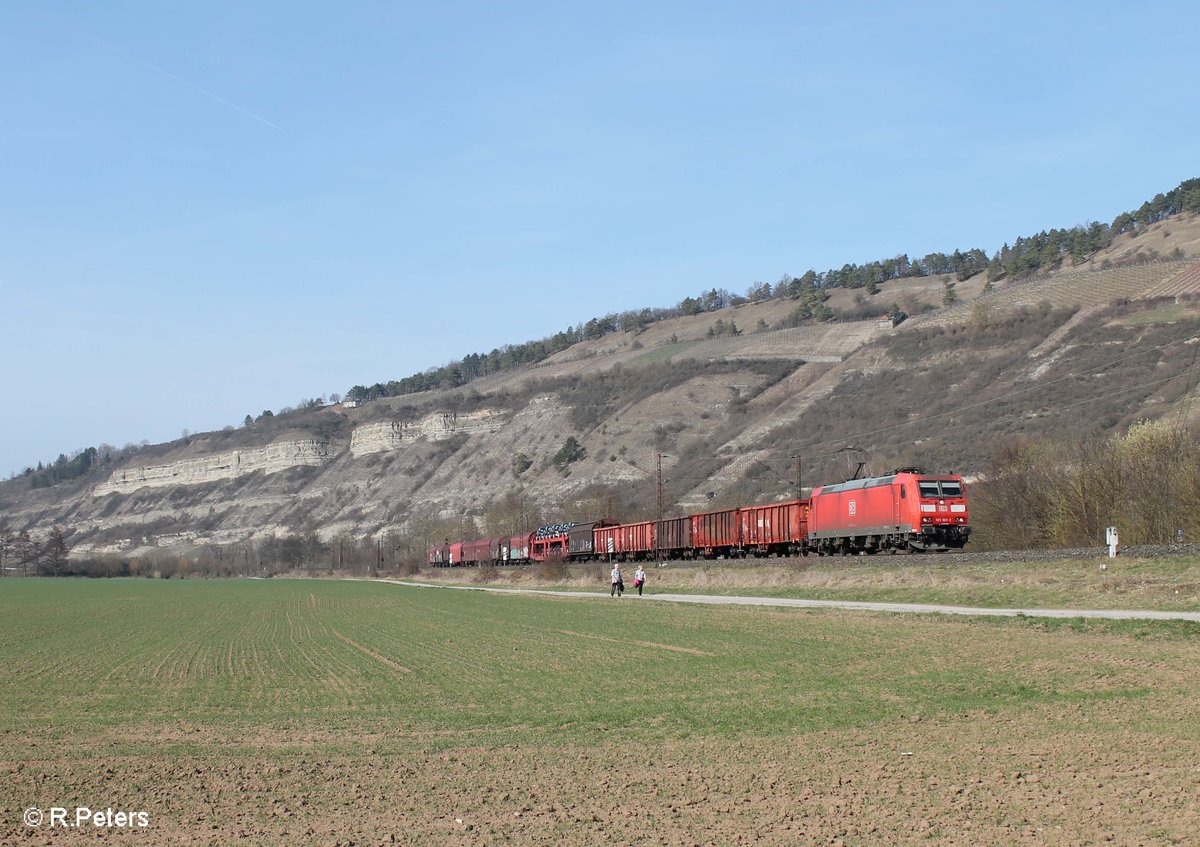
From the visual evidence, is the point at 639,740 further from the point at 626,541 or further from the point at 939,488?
the point at 626,541

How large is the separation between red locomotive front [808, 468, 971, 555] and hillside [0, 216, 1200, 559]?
14.2 m

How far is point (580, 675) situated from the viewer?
20922 millimetres

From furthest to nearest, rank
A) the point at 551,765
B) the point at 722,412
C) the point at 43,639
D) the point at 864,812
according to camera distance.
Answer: the point at 722,412, the point at 43,639, the point at 551,765, the point at 864,812

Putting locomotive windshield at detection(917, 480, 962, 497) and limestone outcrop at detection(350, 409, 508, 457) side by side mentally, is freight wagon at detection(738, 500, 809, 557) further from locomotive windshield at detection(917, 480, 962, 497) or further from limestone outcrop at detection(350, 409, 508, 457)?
limestone outcrop at detection(350, 409, 508, 457)

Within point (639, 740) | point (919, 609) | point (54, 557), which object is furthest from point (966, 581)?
point (54, 557)

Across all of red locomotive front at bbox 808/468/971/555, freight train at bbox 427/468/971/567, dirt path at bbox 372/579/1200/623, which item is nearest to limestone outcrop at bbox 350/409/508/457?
freight train at bbox 427/468/971/567

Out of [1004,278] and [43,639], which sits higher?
[1004,278]

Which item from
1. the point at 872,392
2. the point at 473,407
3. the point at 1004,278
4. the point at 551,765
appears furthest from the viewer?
the point at 473,407

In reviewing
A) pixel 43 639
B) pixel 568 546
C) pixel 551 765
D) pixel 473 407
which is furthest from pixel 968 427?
pixel 473 407

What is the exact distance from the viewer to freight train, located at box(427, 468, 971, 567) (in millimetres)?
41688

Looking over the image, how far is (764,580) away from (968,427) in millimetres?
44552

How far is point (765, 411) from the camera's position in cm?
12719

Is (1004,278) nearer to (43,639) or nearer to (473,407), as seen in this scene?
(473,407)

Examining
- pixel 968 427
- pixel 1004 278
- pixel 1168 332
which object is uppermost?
pixel 1004 278
